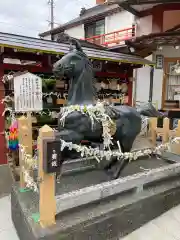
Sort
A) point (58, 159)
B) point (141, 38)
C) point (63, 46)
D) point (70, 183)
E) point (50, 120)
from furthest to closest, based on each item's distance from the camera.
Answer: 1. point (141, 38)
2. point (50, 120)
3. point (63, 46)
4. point (70, 183)
5. point (58, 159)

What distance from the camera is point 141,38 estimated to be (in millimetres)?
6387

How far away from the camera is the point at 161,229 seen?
245 cm

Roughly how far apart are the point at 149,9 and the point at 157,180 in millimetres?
6840

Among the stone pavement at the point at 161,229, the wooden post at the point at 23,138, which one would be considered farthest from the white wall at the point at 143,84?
the wooden post at the point at 23,138

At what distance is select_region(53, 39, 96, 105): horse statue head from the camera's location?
8.09ft

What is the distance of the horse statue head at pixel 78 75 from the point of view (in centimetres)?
247

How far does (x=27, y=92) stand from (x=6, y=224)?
78.5 inches

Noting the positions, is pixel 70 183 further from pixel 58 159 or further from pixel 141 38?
pixel 141 38

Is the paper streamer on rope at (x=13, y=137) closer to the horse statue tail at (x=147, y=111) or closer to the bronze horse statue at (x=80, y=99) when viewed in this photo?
the bronze horse statue at (x=80, y=99)

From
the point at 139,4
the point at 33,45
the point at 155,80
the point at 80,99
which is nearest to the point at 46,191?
the point at 80,99

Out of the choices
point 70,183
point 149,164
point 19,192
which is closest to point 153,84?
point 149,164

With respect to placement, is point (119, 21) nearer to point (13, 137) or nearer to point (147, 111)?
point (147, 111)

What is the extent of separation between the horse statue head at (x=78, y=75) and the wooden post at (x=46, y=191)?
99cm

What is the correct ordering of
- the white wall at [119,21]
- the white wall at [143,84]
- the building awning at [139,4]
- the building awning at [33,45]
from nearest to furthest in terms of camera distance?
1. the building awning at [33,45]
2. the building awning at [139,4]
3. the white wall at [143,84]
4. the white wall at [119,21]
